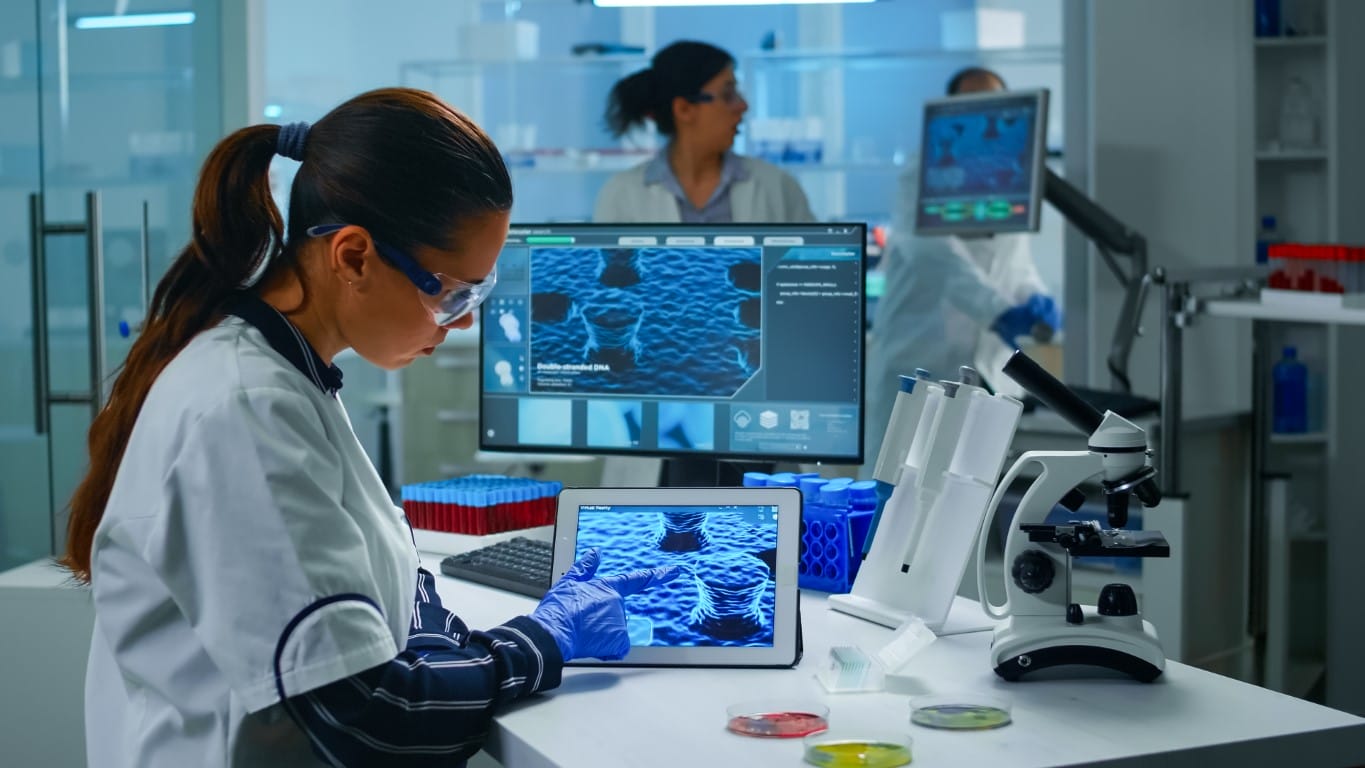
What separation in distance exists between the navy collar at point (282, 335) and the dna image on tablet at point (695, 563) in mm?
419

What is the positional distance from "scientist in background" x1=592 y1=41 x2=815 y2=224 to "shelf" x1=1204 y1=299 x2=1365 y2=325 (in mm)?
1047

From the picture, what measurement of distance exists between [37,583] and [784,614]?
1.40 meters

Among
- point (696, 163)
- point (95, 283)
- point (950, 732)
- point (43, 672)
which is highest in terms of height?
point (696, 163)

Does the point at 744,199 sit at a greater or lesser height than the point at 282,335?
greater

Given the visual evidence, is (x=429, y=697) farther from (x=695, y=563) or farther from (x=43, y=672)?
(x=43, y=672)

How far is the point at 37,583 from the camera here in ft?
7.23

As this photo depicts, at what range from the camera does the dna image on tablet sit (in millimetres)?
1439

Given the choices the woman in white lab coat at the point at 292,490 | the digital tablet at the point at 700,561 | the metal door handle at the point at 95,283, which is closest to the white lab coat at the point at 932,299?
the metal door handle at the point at 95,283

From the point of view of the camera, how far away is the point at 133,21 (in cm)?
289

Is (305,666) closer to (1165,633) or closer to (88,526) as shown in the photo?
(88,526)

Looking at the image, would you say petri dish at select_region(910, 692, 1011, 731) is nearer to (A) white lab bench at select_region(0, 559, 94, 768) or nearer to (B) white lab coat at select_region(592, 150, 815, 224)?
(A) white lab bench at select_region(0, 559, 94, 768)

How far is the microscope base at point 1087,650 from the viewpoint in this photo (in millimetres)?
1339

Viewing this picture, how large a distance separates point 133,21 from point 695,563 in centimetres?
208

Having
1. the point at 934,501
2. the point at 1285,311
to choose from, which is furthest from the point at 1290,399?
the point at 934,501
